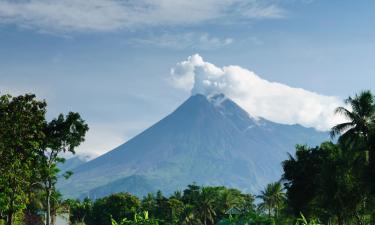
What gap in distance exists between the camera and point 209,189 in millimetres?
109562

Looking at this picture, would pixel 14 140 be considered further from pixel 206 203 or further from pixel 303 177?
pixel 206 203

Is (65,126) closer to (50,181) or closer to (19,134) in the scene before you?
(50,181)

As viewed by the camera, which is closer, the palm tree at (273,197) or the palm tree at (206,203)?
the palm tree at (206,203)

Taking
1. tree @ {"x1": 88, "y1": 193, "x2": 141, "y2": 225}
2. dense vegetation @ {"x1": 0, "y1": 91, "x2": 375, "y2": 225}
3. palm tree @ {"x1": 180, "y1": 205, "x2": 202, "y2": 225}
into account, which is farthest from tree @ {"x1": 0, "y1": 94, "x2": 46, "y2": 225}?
tree @ {"x1": 88, "y1": 193, "x2": 141, "y2": 225}

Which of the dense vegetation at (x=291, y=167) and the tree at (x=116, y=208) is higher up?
the tree at (x=116, y=208)

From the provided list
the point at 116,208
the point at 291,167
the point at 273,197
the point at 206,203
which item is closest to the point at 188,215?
the point at 206,203

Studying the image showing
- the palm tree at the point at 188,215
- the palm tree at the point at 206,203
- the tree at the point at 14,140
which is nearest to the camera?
the tree at the point at 14,140

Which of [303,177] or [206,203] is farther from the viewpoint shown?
[206,203]

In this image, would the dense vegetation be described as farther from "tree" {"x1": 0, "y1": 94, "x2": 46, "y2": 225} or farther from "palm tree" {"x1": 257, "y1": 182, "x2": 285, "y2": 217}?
"palm tree" {"x1": 257, "y1": 182, "x2": 285, "y2": 217}

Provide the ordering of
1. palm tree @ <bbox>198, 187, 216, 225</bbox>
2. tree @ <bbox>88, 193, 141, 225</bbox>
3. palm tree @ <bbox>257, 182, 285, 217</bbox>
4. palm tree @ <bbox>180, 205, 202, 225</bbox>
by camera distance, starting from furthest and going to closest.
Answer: tree @ <bbox>88, 193, 141, 225</bbox> < palm tree @ <bbox>257, 182, 285, 217</bbox> < palm tree @ <bbox>198, 187, 216, 225</bbox> < palm tree @ <bbox>180, 205, 202, 225</bbox>

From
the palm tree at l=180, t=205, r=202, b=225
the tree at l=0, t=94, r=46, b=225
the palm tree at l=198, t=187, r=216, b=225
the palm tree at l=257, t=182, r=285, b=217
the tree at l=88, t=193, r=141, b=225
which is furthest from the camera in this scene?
the tree at l=88, t=193, r=141, b=225

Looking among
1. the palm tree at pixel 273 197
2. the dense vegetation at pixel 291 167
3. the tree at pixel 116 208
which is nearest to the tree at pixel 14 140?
the dense vegetation at pixel 291 167

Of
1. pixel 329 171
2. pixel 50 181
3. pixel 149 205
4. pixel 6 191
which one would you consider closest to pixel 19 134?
pixel 6 191

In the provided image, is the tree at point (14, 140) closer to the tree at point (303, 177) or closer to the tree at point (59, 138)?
the tree at point (59, 138)
